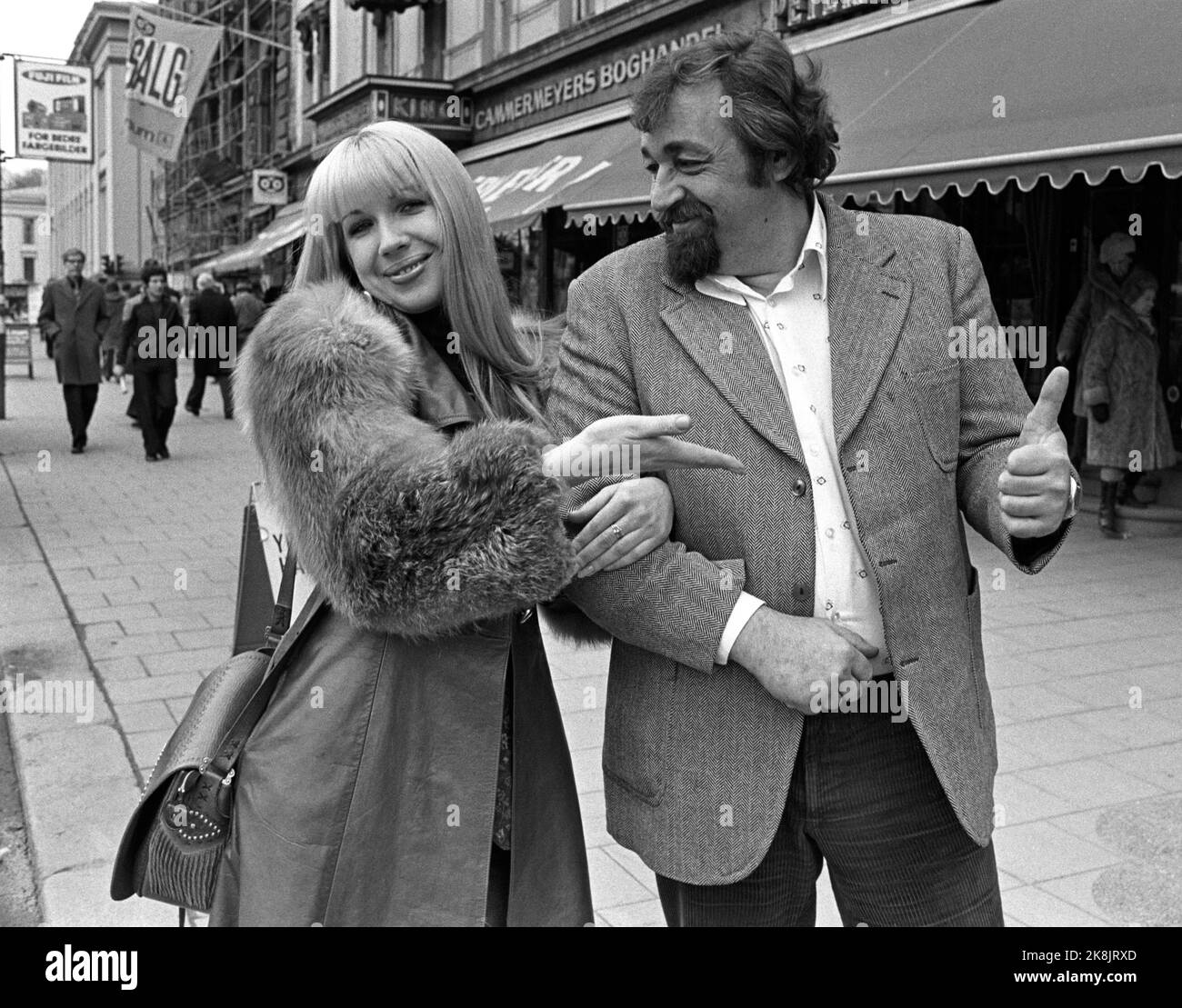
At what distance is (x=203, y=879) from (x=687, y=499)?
97cm

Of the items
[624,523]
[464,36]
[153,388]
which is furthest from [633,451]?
[464,36]

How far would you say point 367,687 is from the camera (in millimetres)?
2012

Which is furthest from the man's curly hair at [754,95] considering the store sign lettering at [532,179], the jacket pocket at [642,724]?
the store sign lettering at [532,179]

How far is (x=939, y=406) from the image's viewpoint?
6.73ft

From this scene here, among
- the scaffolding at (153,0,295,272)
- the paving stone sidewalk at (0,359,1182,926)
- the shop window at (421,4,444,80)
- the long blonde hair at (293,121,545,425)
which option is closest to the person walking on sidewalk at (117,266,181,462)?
the paving stone sidewalk at (0,359,1182,926)

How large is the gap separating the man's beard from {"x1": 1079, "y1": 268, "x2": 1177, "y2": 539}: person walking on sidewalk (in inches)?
297

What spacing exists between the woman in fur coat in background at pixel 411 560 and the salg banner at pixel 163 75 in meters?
15.5

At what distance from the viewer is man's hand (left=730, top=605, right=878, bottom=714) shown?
6.19 ft

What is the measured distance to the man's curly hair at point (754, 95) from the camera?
2020 mm

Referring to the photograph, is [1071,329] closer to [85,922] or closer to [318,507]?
[85,922]

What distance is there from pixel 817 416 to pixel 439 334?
658 millimetres

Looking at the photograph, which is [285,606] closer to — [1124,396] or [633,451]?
[633,451]

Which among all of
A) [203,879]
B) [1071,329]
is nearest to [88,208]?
[1071,329]

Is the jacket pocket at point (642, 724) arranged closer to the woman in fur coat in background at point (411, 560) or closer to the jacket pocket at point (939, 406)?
the woman in fur coat in background at point (411, 560)
